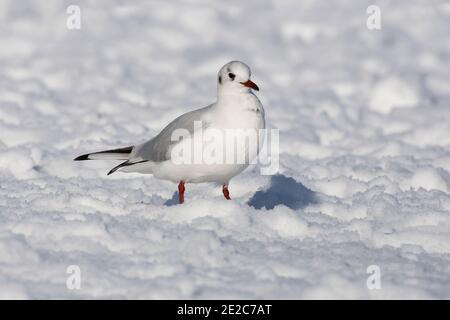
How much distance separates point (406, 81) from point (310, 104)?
59.4 inches

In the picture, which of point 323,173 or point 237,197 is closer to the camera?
point 237,197

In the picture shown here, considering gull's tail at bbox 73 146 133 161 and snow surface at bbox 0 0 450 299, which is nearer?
snow surface at bbox 0 0 450 299

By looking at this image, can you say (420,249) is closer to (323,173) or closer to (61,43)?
(323,173)

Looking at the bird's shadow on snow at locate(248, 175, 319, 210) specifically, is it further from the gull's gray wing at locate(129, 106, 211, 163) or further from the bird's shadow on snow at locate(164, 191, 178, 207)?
the gull's gray wing at locate(129, 106, 211, 163)

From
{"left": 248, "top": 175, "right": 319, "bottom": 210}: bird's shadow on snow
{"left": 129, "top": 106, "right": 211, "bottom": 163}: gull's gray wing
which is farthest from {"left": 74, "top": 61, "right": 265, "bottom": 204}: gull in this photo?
{"left": 248, "top": 175, "right": 319, "bottom": 210}: bird's shadow on snow

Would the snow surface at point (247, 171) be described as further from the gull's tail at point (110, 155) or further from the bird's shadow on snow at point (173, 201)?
the gull's tail at point (110, 155)

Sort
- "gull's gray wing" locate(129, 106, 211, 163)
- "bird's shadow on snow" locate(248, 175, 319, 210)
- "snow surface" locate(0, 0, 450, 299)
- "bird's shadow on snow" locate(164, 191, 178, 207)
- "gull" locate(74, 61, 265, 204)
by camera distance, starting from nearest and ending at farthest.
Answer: "snow surface" locate(0, 0, 450, 299) → "gull" locate(74, 61, 265, 204) → "gull's gray wing" locate(129, 106, 211, 163) → "bird's shadow on snow" locate(248, 175, 319, 210) → "bird's shadow on snow" locate(164, 191, 178, 207)

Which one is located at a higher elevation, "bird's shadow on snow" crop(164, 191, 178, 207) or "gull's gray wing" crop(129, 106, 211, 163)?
"gull's gray wing" crop(129, 106, 211, 163)

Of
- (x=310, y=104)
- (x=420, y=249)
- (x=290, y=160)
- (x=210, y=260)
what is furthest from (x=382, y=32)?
(x=210, y=260)

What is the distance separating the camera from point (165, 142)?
6160 millimetres

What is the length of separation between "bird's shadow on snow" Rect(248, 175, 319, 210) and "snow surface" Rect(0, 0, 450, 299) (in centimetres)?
2

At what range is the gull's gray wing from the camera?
5.95 meters

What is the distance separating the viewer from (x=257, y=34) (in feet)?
41.6

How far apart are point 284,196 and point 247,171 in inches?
36.9
